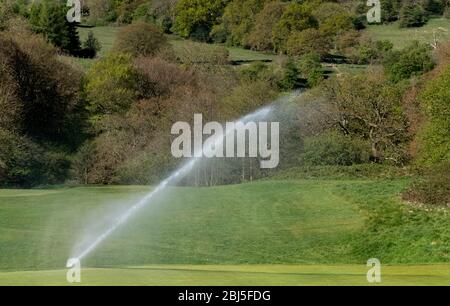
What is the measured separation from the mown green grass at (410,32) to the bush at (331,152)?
47.2m

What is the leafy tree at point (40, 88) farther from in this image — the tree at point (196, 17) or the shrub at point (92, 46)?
the tree at point (196, 17)

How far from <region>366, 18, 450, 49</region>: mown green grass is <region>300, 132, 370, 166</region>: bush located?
47.2 m

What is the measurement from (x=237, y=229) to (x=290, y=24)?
259 ft

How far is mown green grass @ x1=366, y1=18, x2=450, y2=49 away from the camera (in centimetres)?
9843

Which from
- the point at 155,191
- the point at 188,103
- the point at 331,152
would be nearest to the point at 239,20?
the point at 188,103

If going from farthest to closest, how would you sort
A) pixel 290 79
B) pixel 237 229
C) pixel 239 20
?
1. pixel 239 20
2. pixel 290 79
3. pixel 237 229

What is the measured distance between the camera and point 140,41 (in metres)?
85.6

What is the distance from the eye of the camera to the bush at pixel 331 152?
49.2 meters

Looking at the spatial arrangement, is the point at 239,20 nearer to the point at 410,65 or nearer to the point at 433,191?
the point at 410,65

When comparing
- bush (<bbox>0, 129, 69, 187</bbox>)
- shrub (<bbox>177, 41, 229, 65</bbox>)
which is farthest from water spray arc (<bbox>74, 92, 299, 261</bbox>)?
shrub (<bbox>177, 41, 229, 65</bbox>)

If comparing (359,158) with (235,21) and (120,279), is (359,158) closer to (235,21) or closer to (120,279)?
(120,279)

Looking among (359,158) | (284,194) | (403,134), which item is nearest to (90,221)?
(284,194)

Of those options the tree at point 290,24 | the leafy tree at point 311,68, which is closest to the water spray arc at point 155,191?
the leafy tree at point 311,68

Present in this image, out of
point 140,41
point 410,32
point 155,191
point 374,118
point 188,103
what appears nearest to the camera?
point 155,191
